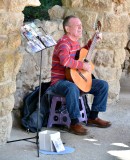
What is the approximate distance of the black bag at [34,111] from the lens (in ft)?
15.8

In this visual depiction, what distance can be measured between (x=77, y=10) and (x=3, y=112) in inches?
87.2

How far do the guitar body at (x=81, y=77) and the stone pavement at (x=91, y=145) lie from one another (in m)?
0.48

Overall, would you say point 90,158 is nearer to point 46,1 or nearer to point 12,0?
point 12,0

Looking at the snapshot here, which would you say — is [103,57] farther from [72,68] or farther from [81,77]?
[72,68]

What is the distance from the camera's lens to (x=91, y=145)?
4.57 metres

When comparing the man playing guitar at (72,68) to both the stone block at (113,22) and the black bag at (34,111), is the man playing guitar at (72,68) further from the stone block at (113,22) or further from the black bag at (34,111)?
the stone block at (113,22)

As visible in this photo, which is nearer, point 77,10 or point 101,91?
point 101,91

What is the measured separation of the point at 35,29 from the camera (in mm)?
4336

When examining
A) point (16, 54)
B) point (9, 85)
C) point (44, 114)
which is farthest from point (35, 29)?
point (44, 114)

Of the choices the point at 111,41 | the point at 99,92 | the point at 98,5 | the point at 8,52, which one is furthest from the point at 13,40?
the point at 111,41

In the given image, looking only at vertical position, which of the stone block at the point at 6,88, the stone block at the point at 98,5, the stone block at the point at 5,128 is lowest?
the stone block at the point at 5,128

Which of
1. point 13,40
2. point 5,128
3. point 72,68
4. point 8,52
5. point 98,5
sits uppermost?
point 98,5

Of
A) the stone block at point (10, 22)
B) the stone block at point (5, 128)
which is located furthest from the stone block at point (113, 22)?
the stone block at point (5, 128)

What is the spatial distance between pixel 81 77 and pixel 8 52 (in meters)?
1.06
